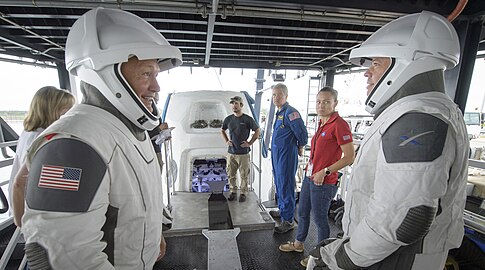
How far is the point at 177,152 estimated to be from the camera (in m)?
4.55

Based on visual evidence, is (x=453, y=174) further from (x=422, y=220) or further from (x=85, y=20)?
(x=85, y=20)

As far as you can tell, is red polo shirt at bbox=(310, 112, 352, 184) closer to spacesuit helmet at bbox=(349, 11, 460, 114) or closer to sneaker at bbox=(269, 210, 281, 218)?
spacesuit helmet at bbox=(349, 11, 460, 114)

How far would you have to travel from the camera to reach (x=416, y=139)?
867 mm

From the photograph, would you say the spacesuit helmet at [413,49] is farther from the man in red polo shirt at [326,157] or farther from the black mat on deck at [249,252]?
the black mat on deck at [249,252]

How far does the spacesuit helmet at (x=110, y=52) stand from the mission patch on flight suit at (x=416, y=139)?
1.11m

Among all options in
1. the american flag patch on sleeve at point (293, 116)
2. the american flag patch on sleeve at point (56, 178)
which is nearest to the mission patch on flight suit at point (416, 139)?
the american flag patch on sleeve at point (56, 178)

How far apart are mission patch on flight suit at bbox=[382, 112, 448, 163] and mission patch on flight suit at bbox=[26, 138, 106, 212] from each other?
3.91 feet

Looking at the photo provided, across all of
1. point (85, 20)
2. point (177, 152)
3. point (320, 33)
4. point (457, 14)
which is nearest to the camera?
point (85, 20)

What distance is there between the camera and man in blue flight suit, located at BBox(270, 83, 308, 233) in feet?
9.50

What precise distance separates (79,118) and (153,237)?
64 centimetres

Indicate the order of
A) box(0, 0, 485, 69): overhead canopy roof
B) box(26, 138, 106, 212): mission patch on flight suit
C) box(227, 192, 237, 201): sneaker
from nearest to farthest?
box(26, 138, 106, 212): mission patch on flight suit
box(0, 0, 485, 69): overhead canopy roof
box(227, 192, 237, 201): sneaker

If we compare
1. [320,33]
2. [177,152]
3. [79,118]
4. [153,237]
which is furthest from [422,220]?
[177,152]

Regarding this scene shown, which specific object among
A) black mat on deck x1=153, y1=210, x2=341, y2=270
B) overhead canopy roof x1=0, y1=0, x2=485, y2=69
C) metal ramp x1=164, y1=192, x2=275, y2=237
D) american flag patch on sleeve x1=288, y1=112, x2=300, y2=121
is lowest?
black mat on deck x1=153, y1=210, x2=341, y2=270

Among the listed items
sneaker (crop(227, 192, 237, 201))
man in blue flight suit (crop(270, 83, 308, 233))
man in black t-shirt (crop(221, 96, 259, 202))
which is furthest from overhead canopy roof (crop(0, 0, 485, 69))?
sneaker (crop(227, 192, 237, 201))
